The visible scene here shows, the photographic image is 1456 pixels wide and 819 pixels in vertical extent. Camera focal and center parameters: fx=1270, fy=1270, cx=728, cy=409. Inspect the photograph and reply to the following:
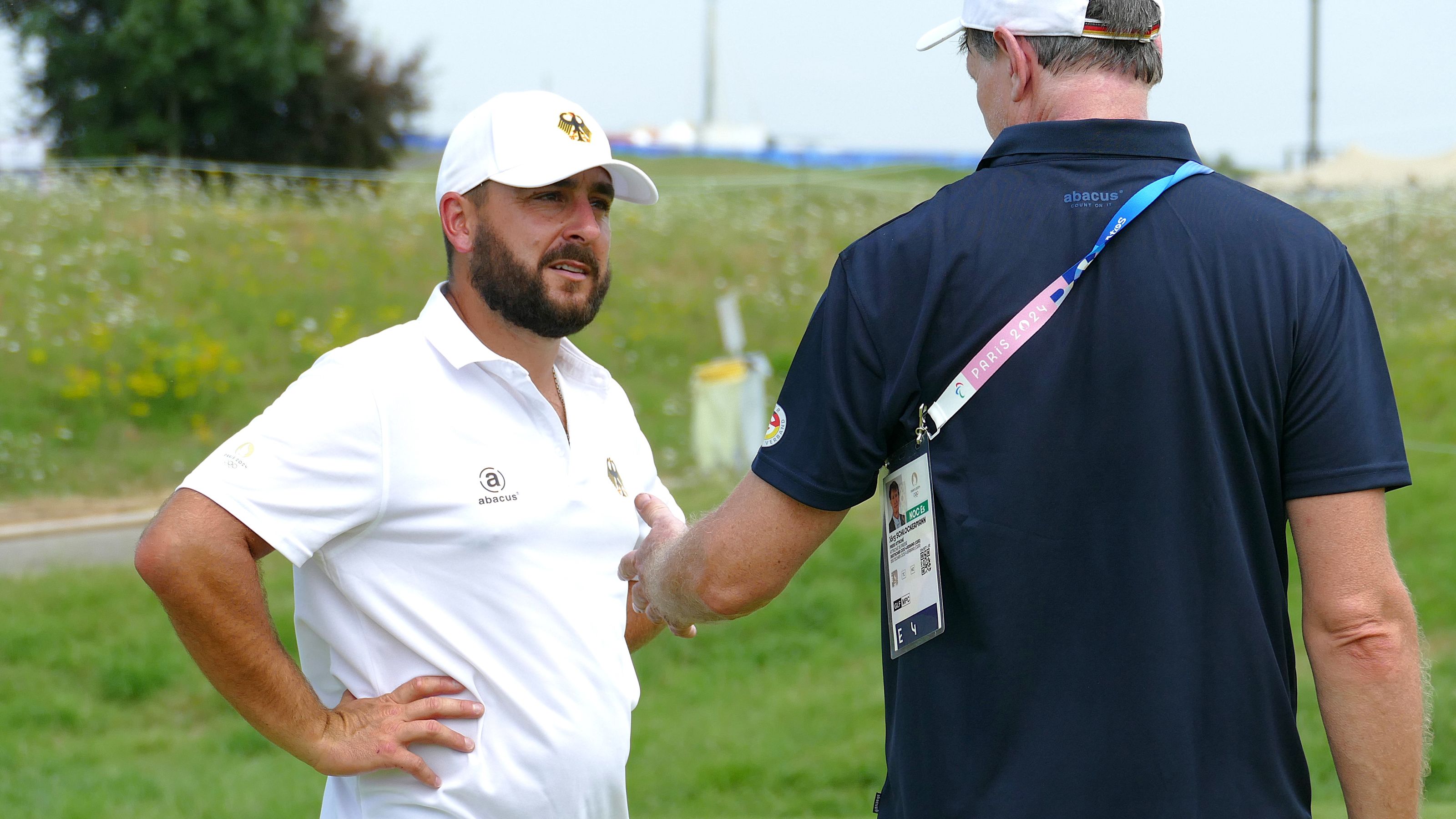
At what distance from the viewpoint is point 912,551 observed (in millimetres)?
1940

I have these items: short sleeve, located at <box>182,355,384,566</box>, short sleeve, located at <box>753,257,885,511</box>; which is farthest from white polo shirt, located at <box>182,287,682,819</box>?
short sleeve, located at <box>753,257,885,511</box>

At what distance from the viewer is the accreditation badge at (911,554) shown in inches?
74.3

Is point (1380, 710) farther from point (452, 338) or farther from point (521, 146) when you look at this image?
point (521, 146)

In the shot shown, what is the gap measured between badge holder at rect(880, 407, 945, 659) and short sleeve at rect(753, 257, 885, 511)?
6 cm

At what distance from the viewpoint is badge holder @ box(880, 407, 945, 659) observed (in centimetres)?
189

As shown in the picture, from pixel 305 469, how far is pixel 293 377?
1326 cm

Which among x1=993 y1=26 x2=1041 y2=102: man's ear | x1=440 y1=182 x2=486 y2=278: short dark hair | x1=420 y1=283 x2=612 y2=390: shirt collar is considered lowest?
x1=420 y1=283 x2=612 y2=390: shirt collar

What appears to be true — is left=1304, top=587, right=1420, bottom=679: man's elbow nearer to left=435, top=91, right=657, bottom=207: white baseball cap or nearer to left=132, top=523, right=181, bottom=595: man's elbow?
left=435, top=91, right=657, bottom=207: white baseball cap

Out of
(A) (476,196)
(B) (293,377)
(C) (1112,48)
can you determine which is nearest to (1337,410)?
(C) (1112,48)

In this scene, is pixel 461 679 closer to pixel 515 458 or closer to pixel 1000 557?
pixel 515 458

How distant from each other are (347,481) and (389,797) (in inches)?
24.5

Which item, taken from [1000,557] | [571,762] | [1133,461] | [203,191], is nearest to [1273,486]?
[1133,461]

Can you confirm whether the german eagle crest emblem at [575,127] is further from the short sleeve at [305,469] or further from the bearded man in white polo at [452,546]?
the short sleeve at [305,469]

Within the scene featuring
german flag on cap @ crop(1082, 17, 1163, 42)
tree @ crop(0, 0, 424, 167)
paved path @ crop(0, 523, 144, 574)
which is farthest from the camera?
tree @ crop(0, 0, 424, 167)
